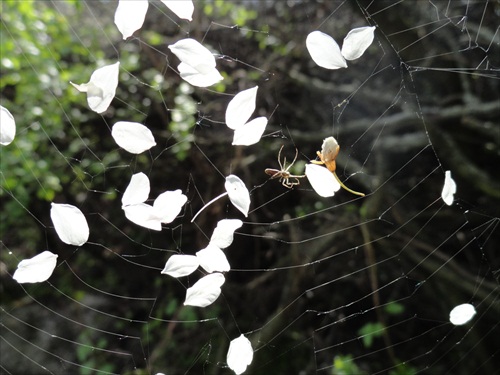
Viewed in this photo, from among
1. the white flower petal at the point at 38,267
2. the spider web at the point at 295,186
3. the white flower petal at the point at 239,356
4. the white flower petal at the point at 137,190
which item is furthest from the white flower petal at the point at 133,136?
the spider web at the point at 295,186

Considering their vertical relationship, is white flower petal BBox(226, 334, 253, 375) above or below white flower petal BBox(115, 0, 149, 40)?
below

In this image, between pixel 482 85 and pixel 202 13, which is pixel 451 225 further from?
pixel 202 13

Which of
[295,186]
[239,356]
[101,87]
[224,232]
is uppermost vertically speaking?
[295,186]

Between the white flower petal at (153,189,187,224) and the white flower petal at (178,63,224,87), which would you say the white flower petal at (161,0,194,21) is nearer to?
the white flower petal at (178,63,224,87)

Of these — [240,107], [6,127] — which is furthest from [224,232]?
[6,127]

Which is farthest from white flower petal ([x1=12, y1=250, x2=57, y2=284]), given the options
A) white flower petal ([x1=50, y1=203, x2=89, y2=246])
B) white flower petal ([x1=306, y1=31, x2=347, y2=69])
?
white flower petal ([x1=306, y1=31, x2=347, y2=69])

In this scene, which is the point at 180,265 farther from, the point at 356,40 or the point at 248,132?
the point at 356,40

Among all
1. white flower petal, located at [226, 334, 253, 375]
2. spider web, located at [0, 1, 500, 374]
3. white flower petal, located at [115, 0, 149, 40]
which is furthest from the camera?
spider web, located at [0, 1, 500, 374]

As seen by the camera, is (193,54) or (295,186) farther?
(295,186)
